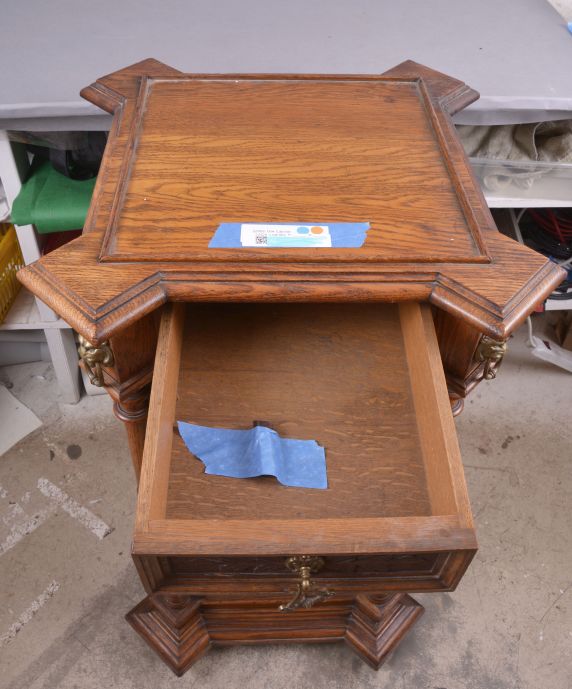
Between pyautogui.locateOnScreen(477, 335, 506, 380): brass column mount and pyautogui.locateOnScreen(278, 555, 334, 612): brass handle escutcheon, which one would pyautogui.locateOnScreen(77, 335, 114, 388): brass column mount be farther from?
pyautogui.locateOnScreen(477, 335, 506, 380): brass column mount

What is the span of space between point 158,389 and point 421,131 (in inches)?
20.8

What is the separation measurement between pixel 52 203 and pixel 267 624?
0.82 meters

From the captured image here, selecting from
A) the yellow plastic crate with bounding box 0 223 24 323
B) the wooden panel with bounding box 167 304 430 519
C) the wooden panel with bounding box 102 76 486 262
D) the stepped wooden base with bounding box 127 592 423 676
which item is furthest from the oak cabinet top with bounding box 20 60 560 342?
the stepped wooden base with bounding box 127 592 423 676

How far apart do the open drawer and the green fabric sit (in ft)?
1.20

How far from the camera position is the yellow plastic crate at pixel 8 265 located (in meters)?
1.33

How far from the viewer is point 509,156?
127 centimetres

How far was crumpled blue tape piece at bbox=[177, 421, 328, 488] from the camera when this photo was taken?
83 centimetres

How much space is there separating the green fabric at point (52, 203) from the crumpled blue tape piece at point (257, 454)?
1.71ft

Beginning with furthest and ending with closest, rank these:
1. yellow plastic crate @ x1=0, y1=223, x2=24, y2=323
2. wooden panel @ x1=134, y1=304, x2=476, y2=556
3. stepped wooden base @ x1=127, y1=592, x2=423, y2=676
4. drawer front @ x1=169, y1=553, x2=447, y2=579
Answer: yellow plastic crate @ x1=0, y1=223, x2=24, y2=323
stepped wooden base @ x1=127, y1=592, x2=423, y2=676
drawer front @ x1=169, y1=553, x2=447, y2=579
wooden panel @ x1=134, y1=304, x2=476, y2=556

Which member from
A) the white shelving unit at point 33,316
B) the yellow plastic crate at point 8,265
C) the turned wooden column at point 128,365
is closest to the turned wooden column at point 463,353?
the turned wooden column at point 128,365

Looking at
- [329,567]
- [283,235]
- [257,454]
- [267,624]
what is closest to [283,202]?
[283,235]

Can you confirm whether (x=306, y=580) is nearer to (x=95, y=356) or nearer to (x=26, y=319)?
(x=95, y=356)

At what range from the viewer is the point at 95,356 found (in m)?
0.78

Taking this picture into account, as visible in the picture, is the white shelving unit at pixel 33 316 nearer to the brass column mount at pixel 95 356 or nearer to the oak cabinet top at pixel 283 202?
the oak cabinet top at pixel 283 202
